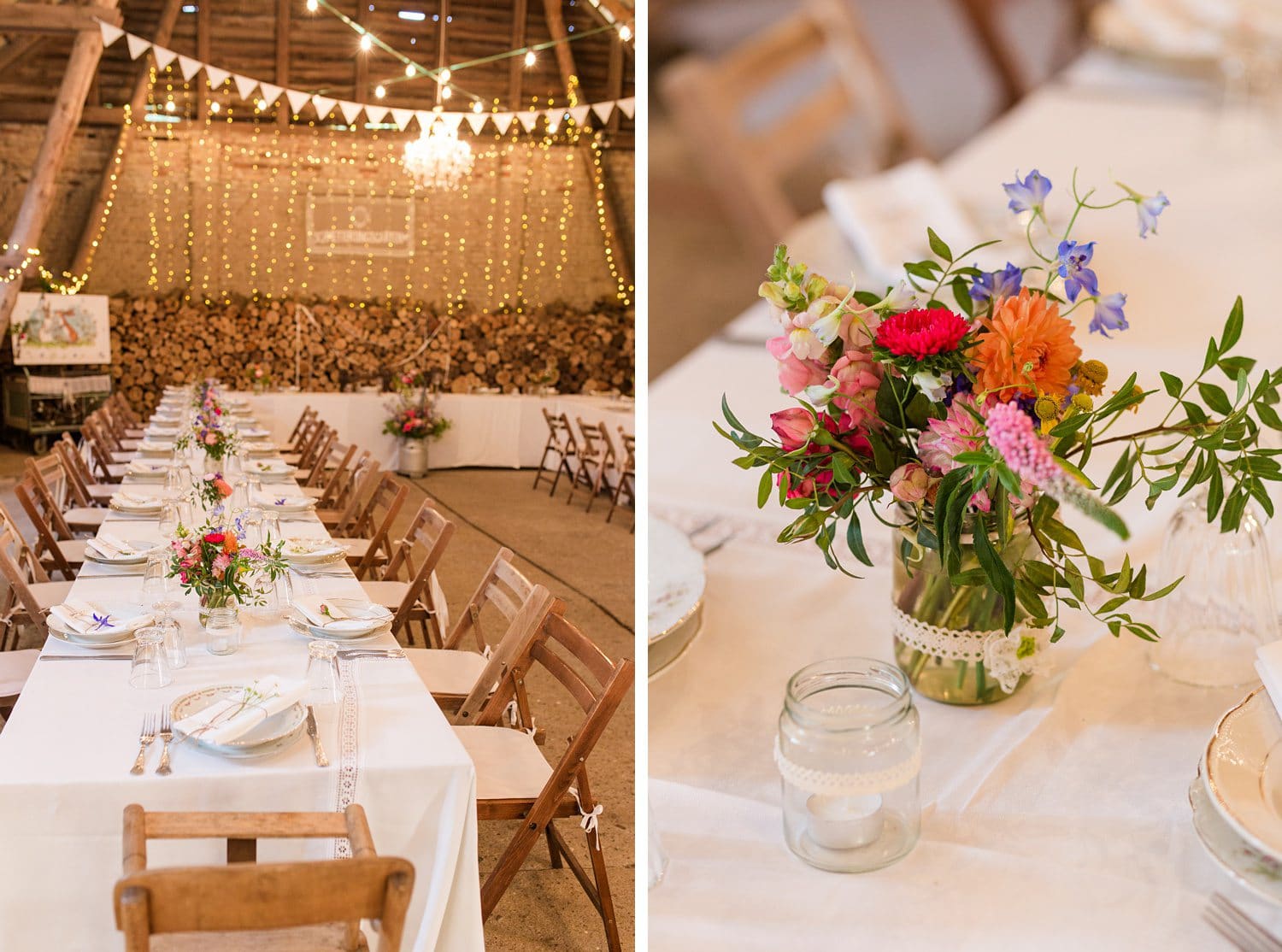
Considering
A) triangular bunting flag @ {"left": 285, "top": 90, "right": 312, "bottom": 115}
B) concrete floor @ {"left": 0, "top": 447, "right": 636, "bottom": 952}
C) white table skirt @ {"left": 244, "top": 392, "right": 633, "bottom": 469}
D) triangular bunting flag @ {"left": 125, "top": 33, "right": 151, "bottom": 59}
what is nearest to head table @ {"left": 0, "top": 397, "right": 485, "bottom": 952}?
concrete floor @ {"left": 0, "top": 447, "right": 636, "bottom": 952}

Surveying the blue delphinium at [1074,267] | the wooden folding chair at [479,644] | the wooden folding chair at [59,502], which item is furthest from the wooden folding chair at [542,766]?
the wooden folding chair at [59,502]

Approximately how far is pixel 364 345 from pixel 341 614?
407 inches

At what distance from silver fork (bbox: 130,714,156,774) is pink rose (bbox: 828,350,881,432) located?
4.02 ft

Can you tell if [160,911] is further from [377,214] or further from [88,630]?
[377,214]

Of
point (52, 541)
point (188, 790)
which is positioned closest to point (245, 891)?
point (188, 790)

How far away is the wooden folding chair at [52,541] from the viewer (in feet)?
12.3

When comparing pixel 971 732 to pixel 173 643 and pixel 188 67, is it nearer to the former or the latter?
pixel 173 643

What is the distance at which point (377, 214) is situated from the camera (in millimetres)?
12477

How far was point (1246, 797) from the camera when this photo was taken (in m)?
0.83

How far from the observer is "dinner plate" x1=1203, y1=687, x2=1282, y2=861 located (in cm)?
80

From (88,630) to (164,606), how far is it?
20 centimetres

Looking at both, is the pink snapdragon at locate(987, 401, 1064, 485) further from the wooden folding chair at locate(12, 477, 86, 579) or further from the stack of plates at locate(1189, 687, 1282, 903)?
the wooden folding chair at locate(12, 477, 86, 579)

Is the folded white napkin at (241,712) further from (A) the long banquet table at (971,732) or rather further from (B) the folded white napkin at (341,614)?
(A) the long banquet table at (971,732)

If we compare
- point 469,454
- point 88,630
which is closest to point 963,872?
point 88,630
